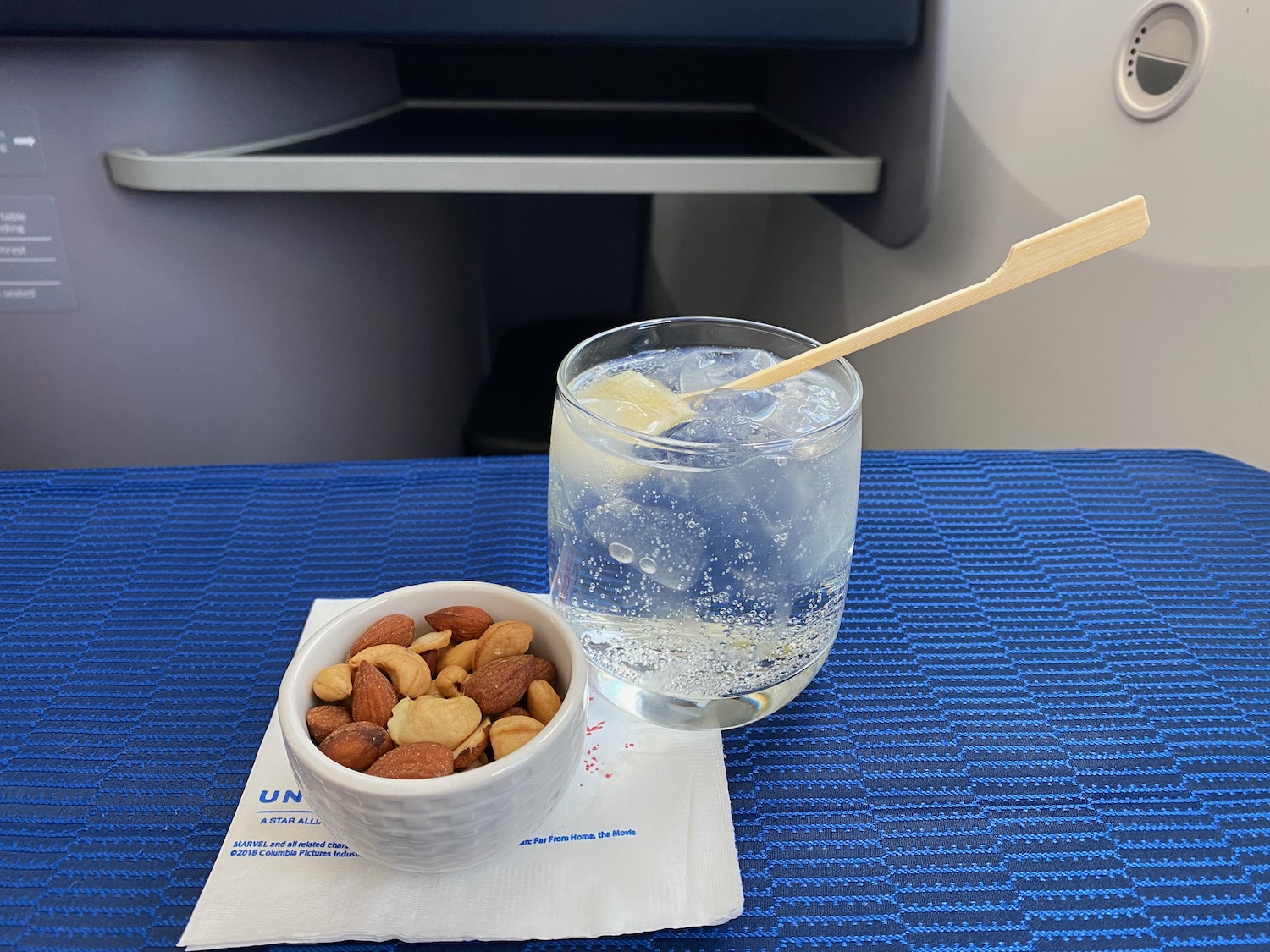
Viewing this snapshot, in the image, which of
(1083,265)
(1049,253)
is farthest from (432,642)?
(1083,265)

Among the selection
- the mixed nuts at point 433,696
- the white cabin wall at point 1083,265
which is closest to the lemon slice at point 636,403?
the mixed nuts at point 433,696

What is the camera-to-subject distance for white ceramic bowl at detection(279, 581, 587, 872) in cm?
29

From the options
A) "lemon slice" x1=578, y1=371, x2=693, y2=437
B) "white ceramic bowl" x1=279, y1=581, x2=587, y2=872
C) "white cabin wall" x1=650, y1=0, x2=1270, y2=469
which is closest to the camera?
"white ceramic bowl" x1=279, y1=581, x2=587, y2=872

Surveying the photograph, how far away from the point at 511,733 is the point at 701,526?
4.4 inches

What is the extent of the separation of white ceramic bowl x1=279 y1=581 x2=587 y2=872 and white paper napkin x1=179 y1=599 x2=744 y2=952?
0.02 m

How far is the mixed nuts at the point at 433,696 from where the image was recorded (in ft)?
1.03

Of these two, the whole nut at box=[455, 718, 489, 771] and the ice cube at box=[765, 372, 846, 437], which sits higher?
the ice cube at box=[765, 372, 846, 437]

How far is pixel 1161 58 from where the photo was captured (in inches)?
28.1

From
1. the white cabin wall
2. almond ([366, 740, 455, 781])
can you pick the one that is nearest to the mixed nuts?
almond ([366, 740, 455, 781])

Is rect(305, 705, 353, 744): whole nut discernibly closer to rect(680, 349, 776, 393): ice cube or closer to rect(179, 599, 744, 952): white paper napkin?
rect(179, 599, 744, 952): white paper napkin

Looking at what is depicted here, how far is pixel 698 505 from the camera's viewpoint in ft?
1.16

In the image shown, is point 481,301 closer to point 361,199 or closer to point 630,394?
point 361,199

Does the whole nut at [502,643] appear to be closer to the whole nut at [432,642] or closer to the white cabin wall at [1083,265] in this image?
the whole nut at [432,642]

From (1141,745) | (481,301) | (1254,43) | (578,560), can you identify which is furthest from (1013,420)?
(481,301)
